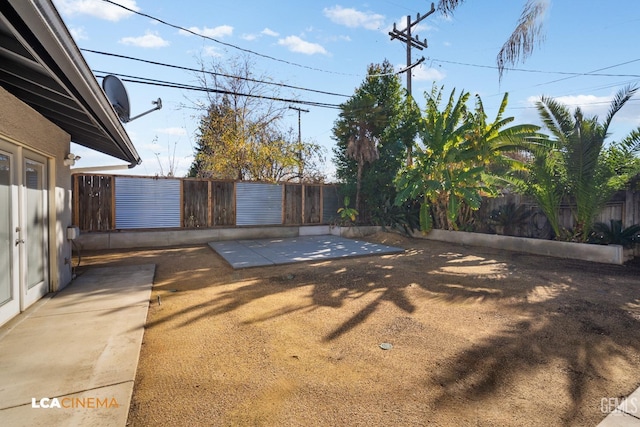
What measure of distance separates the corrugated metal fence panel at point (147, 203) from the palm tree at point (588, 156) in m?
11.4

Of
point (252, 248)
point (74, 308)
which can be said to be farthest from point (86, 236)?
point (74, 308)

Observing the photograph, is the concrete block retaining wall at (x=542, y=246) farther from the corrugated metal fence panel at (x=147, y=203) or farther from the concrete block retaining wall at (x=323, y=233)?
the corrugated metal fence panel at (x=147, y=203)

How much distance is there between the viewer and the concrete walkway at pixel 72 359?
2217 mm

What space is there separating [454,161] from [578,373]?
27.6 ft

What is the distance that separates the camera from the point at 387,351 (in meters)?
3.25

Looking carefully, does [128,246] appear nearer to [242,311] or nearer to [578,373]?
[242,311]

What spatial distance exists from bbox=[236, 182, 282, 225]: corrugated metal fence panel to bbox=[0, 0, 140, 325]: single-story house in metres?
5.96

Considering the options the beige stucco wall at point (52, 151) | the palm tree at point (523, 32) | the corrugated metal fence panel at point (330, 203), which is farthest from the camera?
the corrugated metal fence panel at point (330, 203)

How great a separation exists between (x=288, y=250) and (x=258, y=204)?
362 centimetres

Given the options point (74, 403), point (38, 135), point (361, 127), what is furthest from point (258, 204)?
point (74, 403)

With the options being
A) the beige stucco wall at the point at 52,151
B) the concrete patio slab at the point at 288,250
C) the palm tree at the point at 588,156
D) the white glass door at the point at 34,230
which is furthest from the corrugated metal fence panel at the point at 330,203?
the white glass door at the point at 34,230

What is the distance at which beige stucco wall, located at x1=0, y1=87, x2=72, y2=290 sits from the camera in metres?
3.66

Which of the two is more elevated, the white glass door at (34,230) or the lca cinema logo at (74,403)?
the white glass door at (34,230)

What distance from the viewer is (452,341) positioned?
11.4ft
